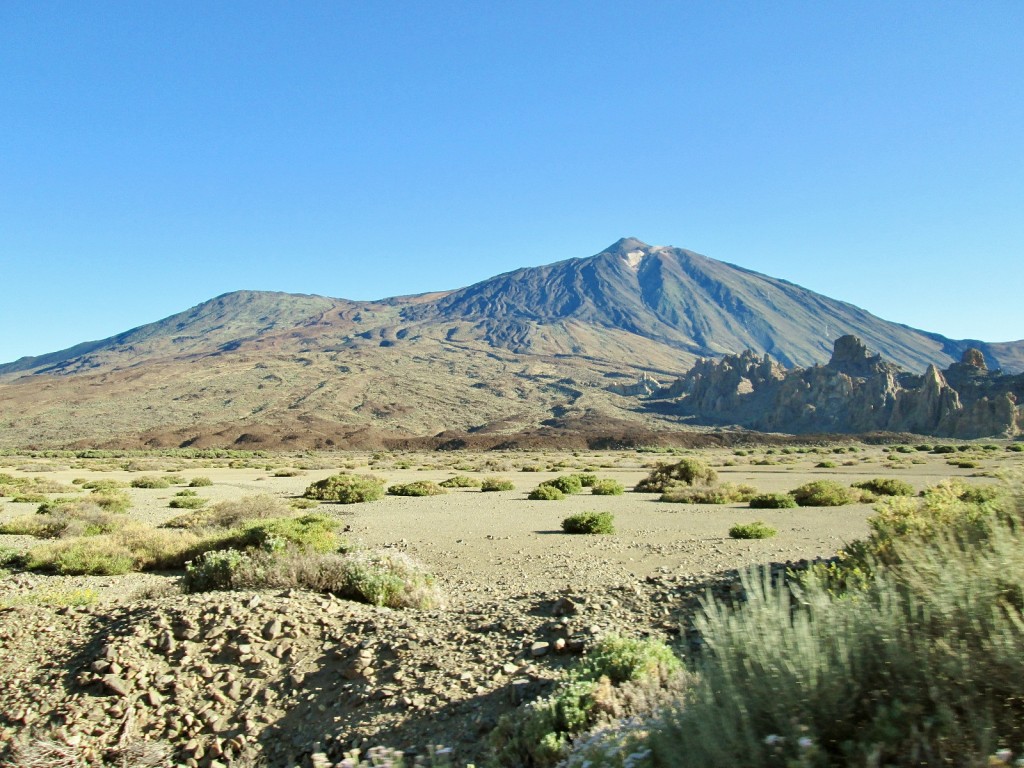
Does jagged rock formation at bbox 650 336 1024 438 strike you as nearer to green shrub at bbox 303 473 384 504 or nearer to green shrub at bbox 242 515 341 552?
green shrub at bbox 303 473 384 504

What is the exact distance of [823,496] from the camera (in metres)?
19.4

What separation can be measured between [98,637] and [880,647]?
6.39 meters

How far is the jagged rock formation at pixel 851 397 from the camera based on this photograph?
71500mm

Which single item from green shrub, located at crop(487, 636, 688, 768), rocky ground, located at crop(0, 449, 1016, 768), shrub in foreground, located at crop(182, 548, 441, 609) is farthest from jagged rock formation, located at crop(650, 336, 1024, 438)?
green shrub, located at crop(487, 636, 688, 768)

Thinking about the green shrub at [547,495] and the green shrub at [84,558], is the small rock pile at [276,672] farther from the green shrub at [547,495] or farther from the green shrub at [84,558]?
the green shrub at [547,495]

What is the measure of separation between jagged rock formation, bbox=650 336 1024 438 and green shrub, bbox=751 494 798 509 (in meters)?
62.0

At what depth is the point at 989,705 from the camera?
244cm

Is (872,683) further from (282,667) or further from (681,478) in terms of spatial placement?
(681,478)

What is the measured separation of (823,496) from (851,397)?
2991 inches

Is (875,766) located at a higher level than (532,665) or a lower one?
higher

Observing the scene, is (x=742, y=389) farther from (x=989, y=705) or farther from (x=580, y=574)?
(x=989, y=705)

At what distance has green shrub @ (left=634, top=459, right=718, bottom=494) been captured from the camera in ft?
84.1

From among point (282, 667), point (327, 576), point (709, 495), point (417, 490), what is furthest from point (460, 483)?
point (282, 667)

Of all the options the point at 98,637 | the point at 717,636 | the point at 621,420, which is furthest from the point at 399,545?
the point at 621,420
